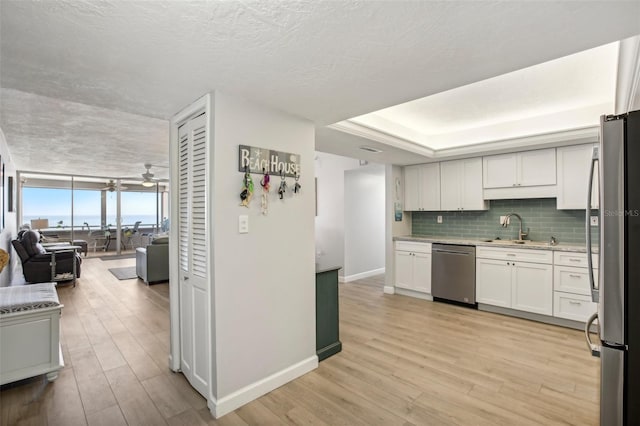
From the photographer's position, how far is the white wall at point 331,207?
20.2 ft

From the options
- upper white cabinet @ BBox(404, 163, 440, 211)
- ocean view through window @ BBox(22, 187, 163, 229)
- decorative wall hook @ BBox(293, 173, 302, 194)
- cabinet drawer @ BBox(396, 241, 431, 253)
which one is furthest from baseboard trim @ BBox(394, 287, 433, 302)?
ocean view through window @ BBox(22, 187, 163, 229)

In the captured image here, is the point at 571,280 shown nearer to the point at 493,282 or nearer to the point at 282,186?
the point at 493,282

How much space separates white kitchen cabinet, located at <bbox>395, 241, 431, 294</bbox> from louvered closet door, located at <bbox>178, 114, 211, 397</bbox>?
Result: 3602mm

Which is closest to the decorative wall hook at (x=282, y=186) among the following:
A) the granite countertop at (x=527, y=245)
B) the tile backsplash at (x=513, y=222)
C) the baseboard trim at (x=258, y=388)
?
the baseboard trim at (x=258, y=388)


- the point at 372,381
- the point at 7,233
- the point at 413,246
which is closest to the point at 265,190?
the point at 372,381

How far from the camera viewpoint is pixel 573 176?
3.80m

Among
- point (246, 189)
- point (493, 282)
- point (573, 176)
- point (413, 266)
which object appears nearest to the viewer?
point (246, 189)

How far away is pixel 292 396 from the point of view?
2.32m

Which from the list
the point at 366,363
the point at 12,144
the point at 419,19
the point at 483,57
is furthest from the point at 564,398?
the point at 12,144

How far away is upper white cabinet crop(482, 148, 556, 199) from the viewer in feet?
13.1

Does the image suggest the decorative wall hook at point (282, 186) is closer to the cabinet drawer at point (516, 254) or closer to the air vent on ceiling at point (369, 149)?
the air vent on ceiling at point (369, 149)

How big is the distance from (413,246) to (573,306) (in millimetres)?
2100

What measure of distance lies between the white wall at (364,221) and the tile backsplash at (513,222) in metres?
1.25

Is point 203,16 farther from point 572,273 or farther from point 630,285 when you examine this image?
point 572,273
